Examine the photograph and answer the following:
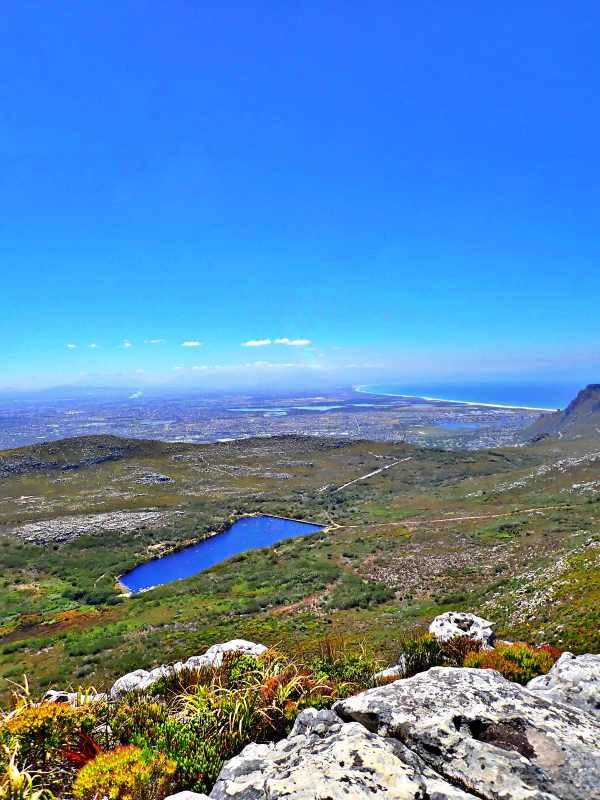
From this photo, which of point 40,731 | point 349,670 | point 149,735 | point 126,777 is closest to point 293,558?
point 349,670

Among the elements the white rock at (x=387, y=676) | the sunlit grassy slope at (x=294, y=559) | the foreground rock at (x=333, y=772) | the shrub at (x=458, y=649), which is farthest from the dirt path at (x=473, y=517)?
the foreground rock at (x=333, y=772)

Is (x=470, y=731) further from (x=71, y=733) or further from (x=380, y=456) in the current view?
(x=380, y=456)

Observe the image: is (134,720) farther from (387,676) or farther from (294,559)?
(294,559)

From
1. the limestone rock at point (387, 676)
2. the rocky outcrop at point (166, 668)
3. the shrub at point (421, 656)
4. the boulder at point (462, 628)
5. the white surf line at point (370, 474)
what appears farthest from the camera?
the white surf line at point (370, 474)

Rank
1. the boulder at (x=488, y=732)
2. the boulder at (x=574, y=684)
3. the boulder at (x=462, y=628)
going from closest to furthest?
1. the boulder at (x=488, y=732)
2. the boulder at (x=574, y=684)
3. the boulder at (x=462, y=628)

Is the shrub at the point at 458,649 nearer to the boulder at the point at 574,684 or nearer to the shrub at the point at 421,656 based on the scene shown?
the shrub at the point at 421,656

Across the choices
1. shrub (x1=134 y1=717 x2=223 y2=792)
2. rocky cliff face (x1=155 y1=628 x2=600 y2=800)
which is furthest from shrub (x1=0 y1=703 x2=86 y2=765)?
rocky cliff face (x1=155 y1=628 x2=600 y2=800)
